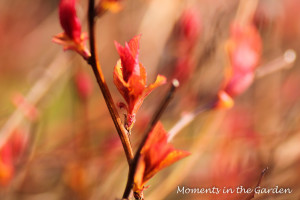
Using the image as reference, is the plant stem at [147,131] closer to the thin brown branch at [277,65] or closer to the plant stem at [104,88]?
the plant stem at [104,88]

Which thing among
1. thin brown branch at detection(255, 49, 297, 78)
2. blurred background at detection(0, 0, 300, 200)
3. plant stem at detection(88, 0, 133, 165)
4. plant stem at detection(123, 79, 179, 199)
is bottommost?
plant stem at detection(123, 79, 179, 199)

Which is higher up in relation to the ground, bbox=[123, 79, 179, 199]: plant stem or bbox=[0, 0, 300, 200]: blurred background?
bbox=[0, 0, 300, 200]: blurred background

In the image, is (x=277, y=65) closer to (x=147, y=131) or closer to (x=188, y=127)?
(x=147, y=131)

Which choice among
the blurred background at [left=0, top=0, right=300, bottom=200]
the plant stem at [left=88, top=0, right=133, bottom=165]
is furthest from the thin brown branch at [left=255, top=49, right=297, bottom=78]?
the plant stem at [left=88, top=0, right=133, bottom=165]

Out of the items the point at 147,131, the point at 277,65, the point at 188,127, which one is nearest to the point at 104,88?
the point at 147,131

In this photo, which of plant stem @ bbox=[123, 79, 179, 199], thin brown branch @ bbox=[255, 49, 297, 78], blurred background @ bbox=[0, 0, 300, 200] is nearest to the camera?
plant stem @ bbox=[123, 79, 179, 199]

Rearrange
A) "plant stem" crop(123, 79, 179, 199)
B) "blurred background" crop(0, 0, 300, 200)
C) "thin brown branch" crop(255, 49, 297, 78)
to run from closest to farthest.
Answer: "plant stem" crop(123, 79, 179, 199), "thin brown branch" crop(255, 49, 297, 78), "blurred background" crop(0, 0, 300, 200)

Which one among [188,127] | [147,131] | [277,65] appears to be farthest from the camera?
[188,127]

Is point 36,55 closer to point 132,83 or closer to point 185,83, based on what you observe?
point 185,83

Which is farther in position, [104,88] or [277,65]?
[277,65]

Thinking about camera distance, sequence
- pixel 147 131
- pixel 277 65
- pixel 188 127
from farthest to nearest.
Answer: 1. pixel 188 127
2. pixel 277 65
3. pixel 147 131

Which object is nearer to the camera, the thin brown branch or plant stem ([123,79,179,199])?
plant stem ([123,79,179,199])

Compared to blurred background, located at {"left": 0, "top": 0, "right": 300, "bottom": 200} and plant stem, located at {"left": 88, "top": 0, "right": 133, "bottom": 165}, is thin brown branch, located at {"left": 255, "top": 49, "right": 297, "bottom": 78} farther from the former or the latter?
plant stem, located at {"left": 88, "top": 0, "right": 133, "bottom": 165}
